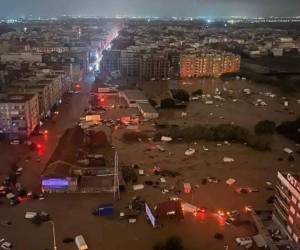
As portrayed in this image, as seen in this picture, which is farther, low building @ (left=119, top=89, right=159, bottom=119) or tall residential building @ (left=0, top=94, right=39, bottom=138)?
low building @ (left=119, top=89, right=159, bottom=119)

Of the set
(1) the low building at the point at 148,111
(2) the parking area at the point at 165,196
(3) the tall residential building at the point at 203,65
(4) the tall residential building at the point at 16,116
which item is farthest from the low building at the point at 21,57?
(4) the tall residential building at the point at 16,116

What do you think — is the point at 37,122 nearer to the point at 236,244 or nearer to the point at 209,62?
the point at 236,244

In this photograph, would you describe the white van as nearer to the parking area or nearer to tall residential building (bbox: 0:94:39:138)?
the parking area

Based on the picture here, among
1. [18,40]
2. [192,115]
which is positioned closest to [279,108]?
[192,115]

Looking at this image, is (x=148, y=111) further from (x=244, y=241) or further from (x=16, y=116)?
(x=244, y=241)

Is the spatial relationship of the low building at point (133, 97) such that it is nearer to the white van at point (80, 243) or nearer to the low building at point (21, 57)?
the low building at point (21, 57)

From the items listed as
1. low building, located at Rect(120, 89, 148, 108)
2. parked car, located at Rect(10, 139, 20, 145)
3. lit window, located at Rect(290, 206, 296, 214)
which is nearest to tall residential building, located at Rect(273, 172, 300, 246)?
lit window, located at Rect(290, 206, 296, 214)
